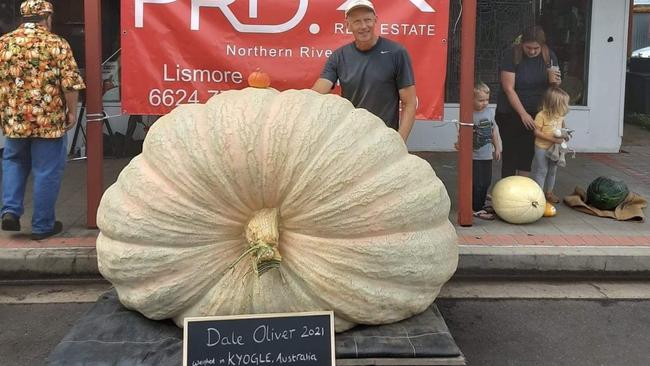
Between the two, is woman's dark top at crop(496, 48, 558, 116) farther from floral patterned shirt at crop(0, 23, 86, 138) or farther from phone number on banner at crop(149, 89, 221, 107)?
floral patterned shirt at crop(0, 23, 86, 138)

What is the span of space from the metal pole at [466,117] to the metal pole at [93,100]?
9.83 ft

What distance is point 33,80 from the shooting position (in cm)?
493

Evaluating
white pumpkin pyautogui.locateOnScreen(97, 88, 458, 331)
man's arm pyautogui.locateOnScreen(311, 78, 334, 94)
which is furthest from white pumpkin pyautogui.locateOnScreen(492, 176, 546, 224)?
white pumpkin pyautogui.locateOnScreen(97, 88, 458, 331)

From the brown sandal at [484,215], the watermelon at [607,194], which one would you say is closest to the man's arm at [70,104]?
the brown sandal at [484,215]

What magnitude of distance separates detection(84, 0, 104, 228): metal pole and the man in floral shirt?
0.65 feet

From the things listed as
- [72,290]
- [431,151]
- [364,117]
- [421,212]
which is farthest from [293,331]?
[431,151]

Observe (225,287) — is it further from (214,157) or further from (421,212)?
(421,212)

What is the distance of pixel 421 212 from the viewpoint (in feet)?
9.48

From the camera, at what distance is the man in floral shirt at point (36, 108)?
4.92 meters

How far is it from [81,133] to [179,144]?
673 cm

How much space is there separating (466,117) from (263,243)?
11.2 ft

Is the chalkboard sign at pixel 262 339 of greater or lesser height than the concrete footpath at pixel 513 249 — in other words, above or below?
above

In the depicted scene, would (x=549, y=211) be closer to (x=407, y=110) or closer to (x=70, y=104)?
(x=407, y=110)

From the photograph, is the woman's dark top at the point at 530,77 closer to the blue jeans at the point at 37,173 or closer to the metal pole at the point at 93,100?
the metal pole at the point at 93,100
